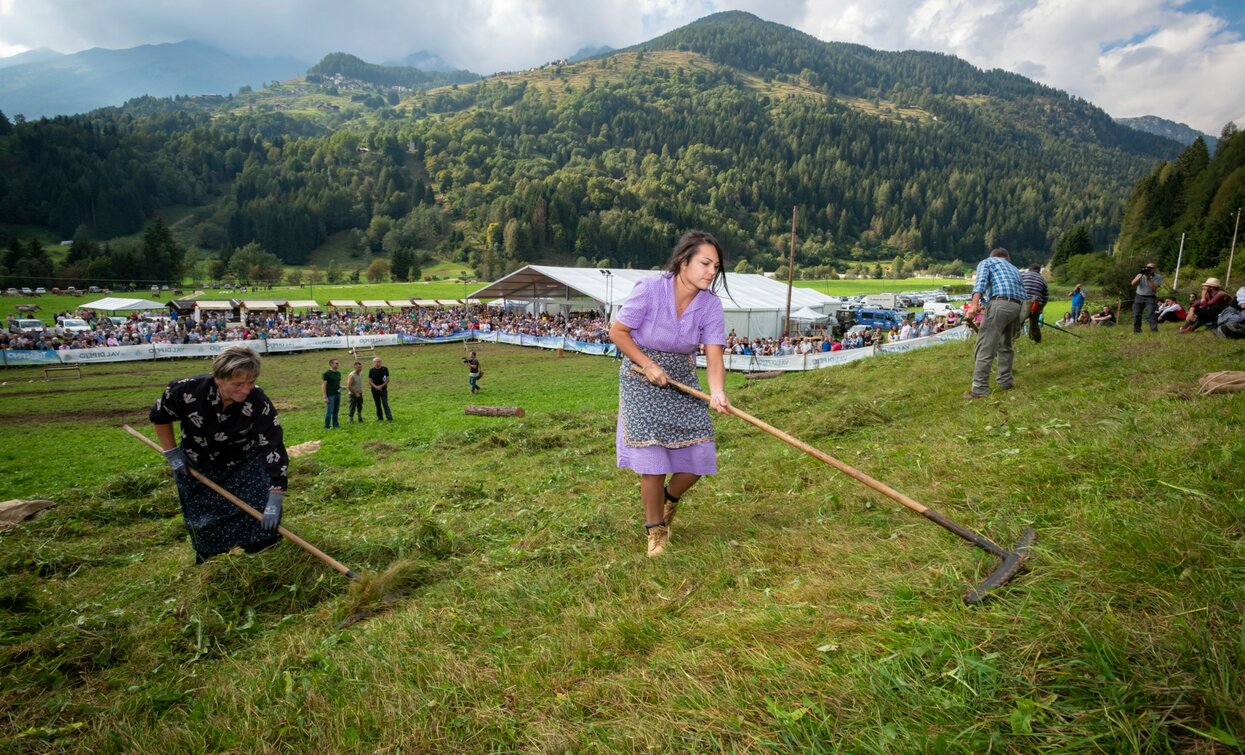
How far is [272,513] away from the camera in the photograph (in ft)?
15.9

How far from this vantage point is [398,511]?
714 cm

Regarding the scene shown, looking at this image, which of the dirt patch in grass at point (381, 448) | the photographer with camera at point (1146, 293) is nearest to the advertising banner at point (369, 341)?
the dirt patch in grass at point (381, 448)

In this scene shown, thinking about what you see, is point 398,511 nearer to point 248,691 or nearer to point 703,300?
point 248,691

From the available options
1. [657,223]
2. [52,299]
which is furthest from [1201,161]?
[52,299]

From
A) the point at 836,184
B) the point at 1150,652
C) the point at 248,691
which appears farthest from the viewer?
the point at 836,184

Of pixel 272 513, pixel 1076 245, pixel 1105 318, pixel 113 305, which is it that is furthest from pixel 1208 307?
pixel 1076 245

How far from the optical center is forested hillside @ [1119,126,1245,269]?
151 ft

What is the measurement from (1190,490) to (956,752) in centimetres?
246

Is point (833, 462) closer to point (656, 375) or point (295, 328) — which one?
point (656, 375)

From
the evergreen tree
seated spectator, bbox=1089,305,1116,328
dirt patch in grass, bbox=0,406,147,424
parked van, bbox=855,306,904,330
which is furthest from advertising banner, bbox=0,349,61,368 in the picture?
the evergreen tree

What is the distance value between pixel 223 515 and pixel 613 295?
3832 cm

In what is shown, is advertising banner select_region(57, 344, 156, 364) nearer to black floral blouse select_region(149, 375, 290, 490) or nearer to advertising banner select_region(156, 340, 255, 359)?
advertising banner select_region(156, 340, 255, 359)

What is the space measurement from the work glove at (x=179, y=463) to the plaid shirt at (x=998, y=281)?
31.5 feet

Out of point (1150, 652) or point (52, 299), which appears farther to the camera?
point (52, 299)
